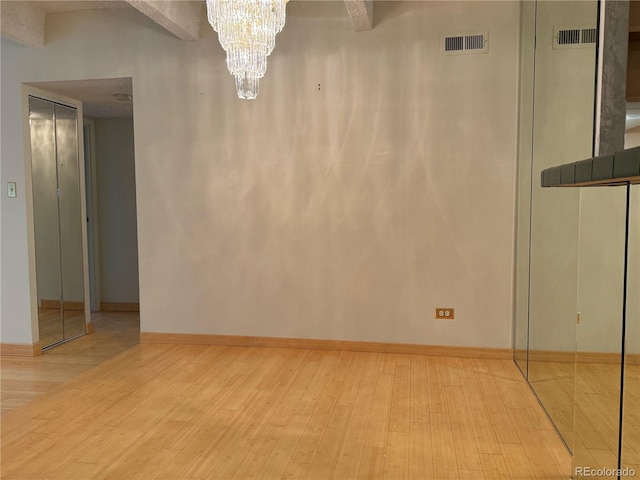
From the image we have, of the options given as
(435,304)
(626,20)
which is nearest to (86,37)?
(435,304)

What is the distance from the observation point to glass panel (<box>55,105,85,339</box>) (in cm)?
551

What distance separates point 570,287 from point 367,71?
2.64m

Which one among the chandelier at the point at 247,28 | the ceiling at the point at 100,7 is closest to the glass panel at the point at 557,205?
the ceiling at the point at 100,7

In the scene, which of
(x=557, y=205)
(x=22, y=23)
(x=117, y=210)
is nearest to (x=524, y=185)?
(x=557, y=205)

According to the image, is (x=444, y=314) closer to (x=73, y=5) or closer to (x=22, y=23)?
(x=73, y=5)

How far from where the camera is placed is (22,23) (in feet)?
→ 16.0

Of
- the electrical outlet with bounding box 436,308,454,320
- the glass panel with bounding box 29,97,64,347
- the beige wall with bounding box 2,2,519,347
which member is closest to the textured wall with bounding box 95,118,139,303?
the glass panel with bounding box 29,97,64,347

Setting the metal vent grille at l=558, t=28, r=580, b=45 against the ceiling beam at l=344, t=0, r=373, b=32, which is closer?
the metal vent grille at l=558, t=28, r=580, b=45

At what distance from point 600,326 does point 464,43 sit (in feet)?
9.92

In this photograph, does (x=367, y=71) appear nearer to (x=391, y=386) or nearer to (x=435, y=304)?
(x=435, y=304)

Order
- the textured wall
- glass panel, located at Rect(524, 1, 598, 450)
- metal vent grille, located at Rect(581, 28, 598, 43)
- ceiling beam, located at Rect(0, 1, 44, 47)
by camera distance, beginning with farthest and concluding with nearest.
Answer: the textured wall, ceiling beam, located at Rect(0, 1, 44, 47), glass panel, located at Rect(524, 1, 598, 450), metal vent grille, located at Rect(581, 28, 598, 43)

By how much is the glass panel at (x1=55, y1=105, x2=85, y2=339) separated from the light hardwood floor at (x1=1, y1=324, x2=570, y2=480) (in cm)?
135

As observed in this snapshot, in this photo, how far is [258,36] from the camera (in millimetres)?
2975

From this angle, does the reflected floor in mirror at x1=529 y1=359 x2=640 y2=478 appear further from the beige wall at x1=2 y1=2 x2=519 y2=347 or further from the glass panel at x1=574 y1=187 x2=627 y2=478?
the beige wall at x1=2 y1=2 x2=519 y2=347
